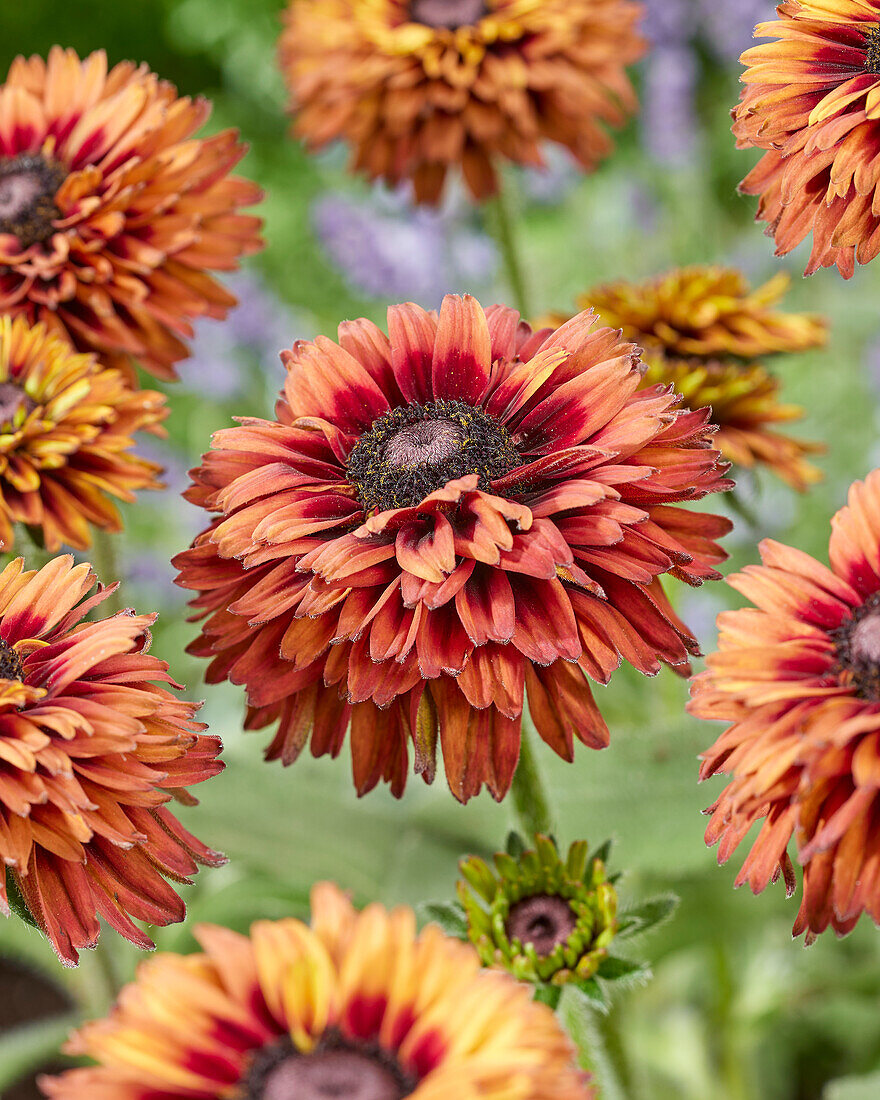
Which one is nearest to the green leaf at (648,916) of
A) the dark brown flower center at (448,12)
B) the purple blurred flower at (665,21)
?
the dark brown flower center at (448,12)

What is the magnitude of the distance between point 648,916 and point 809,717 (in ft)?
0.58

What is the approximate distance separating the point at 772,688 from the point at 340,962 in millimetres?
160

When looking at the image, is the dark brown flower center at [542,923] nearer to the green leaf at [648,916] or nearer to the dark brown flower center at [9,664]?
the green leaf at [648,916]

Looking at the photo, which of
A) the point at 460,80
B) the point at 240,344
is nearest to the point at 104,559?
the point at 460,80

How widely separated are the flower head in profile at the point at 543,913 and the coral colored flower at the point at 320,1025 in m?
0.15

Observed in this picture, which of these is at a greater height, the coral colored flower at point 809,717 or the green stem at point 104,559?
the green stem at point 104,559

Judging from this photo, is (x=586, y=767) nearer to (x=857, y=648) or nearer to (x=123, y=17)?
(x=857, y=648)

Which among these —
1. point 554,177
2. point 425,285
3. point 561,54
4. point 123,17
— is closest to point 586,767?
point 561,54

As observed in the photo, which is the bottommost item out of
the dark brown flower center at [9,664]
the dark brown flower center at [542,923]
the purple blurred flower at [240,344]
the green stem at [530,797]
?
the dark brown flower center at [542,923]

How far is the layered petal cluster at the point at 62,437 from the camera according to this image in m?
0.63

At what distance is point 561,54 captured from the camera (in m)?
0.92

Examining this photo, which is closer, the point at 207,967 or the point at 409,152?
the point at 207,967

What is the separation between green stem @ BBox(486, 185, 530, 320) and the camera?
40.0 inches

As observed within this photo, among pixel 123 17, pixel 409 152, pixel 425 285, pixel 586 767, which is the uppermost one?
pixel 123 17
